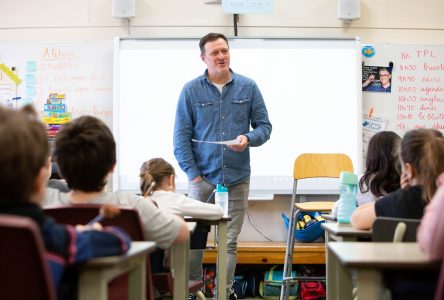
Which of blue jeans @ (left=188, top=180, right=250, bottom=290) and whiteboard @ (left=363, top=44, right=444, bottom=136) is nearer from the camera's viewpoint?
blue jeans @ (left=188, top=180, right=250, bottom=290)

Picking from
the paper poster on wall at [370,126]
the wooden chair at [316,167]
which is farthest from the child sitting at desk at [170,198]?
the paper poster on wall at [370,126]

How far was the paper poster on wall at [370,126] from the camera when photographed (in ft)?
16.0

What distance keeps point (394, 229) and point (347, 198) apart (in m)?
0.62

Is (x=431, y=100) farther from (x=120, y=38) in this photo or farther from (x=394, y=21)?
(x=120, y=38)

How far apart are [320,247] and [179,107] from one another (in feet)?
5.16

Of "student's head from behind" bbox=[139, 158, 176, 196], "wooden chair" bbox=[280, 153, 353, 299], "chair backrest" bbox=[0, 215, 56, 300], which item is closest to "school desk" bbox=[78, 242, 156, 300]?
"chair backrest" bbox=[0, 215, 56, 300]

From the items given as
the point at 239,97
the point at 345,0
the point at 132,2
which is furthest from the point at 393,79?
the point at 132,2

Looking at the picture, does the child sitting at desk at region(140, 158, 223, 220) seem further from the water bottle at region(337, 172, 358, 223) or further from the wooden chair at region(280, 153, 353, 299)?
the wooden chair at region(280, 153, 353, 299)

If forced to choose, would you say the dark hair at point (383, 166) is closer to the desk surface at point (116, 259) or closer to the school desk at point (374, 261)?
the school desk at point (374, 261)

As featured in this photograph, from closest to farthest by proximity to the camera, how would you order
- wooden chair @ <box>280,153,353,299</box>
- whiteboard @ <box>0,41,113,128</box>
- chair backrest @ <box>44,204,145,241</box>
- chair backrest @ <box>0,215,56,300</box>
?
chair backrest @ <box>0,215,56,300</box>
chair backrest @ <box>44,204,145,241</box>
wooden chair @ <box>280,153,353,299</box>
whiteboard @ <box>0,41,113,128</box>

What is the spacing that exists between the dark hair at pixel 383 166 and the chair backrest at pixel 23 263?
1804 millimetres

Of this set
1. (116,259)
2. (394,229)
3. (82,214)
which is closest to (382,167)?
(394,229)

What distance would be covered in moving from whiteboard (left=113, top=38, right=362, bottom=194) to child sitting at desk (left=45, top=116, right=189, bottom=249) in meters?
2.93

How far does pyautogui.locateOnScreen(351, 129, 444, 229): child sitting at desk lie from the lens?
2008 mm
